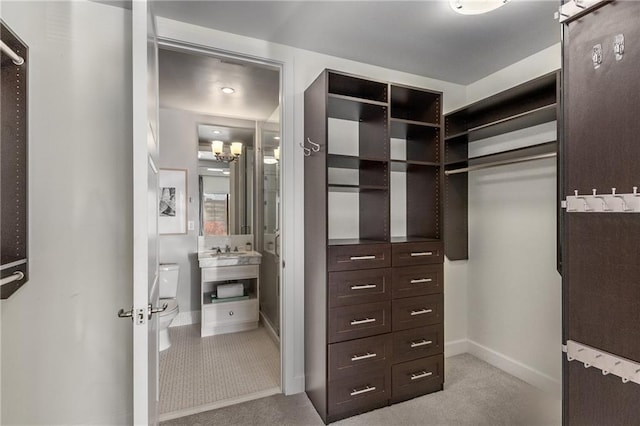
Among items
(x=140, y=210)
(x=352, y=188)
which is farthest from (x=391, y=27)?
(x=140, y=210)

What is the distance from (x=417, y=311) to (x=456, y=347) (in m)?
1.11

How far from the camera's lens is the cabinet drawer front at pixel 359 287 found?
192 centimetres

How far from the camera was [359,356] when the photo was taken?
1.97 meters

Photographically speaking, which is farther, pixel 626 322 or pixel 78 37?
pixel 78 37

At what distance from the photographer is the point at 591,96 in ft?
3.17

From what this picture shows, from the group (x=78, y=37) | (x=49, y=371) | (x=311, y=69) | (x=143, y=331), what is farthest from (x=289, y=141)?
(x=49, y=371)

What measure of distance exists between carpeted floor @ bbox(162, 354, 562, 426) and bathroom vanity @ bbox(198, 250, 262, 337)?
1.47 m

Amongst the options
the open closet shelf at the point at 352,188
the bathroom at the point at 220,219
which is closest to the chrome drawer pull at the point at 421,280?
the open closet shelf at the point at 352,188

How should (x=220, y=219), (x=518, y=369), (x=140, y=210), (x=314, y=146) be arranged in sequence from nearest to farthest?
Result: (x=140, y=210) < (x=314, y=146) < (x=518, y=369) < (x=220, y=219)

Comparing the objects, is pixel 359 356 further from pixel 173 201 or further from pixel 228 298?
pixel 173 201

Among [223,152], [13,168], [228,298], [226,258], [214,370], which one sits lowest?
[214,370]

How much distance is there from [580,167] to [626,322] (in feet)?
1.62

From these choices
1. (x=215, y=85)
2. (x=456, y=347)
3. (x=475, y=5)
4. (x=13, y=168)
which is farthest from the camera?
(x=215, y=85)

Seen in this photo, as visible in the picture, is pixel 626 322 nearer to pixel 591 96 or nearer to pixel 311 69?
pixel 591 96
